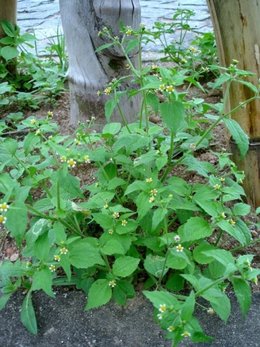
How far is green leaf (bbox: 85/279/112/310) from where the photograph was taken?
6.22 ft

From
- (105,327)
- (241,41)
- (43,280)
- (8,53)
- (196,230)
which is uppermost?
(241,41)

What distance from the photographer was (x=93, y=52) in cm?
265

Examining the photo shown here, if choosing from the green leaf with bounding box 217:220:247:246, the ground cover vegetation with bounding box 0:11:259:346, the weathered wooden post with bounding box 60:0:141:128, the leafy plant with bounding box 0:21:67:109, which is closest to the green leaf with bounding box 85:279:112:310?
the ground cover vegetation with bounding box 0:11:259:346

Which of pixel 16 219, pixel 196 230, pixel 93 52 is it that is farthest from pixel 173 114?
pixel 93 52

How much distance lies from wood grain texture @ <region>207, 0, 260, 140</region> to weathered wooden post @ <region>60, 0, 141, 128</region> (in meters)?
0.47

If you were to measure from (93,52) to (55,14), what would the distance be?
345 cm

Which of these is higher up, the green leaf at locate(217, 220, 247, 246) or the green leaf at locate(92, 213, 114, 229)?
the green leaf at locate(217, 220, 247, 246)

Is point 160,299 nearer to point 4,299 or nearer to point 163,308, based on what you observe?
point 163,308

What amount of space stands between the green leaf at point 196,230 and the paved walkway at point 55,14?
3.21 m

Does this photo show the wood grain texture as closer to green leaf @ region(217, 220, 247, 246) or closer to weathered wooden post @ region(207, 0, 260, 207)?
weathered wooden post @ region(207, 0, 260, 207)

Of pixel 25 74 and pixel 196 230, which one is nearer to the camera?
pixel 196 230

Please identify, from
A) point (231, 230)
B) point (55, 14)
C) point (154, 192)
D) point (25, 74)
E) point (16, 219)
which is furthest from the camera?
point (55, 14)

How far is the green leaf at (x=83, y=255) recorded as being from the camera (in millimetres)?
1814

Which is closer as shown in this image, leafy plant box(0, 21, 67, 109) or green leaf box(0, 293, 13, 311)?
green leaf box(0, 293, 13, 311)
